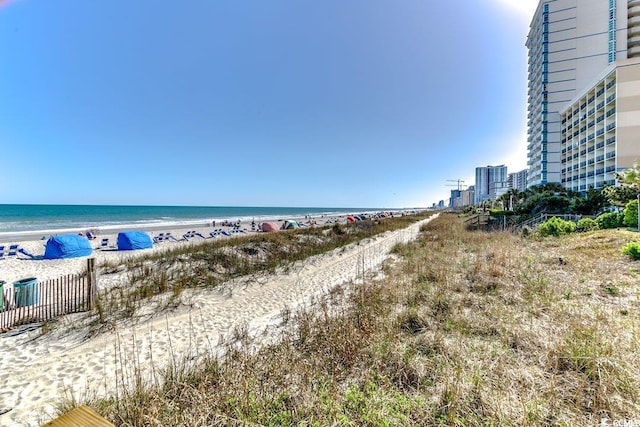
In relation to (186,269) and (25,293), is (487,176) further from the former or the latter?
(25,293)

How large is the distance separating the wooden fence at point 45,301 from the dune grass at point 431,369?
4.69 m

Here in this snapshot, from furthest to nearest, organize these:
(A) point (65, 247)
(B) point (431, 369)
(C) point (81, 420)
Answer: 1. (A) point (65, 247)
2. (B) point (431, 369)
3. (C) point (81, 420)

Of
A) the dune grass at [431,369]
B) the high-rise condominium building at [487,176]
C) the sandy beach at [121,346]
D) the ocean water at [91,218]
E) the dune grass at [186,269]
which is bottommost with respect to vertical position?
the sandy beach at [121,346]

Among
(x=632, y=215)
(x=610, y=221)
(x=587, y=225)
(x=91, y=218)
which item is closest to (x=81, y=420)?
(x=587, y=225)

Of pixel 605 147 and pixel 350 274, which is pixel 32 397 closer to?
pixel 350 274

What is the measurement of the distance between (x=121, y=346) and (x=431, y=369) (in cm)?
579

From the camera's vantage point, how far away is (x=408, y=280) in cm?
819

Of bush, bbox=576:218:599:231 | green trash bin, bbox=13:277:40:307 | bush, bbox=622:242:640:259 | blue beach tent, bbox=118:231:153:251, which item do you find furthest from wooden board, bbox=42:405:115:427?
bush, bbox=576:218:599:231

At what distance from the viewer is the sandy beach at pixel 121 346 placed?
388 cm

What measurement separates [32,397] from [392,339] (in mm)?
5478

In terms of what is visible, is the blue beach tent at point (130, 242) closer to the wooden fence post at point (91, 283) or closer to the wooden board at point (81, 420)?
the wooden fence post at point (91, 283)

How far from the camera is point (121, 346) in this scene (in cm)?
530

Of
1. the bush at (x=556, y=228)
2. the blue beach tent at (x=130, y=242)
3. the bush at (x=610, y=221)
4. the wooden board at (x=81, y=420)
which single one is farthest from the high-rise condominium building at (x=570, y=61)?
the wooden board at (x=81, y=420)

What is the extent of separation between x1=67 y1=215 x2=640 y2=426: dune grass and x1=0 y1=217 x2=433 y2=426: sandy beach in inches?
31.4
